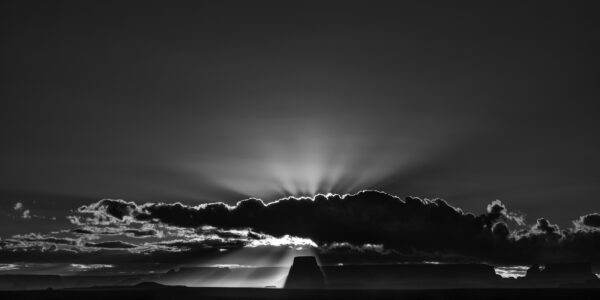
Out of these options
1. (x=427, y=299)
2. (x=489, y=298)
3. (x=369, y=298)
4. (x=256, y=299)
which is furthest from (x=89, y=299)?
(x=489, y=298)

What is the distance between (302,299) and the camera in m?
170

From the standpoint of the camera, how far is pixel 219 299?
171750mm

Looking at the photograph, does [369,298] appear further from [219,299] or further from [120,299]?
[120,299]

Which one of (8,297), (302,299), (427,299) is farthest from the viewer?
(8,297)

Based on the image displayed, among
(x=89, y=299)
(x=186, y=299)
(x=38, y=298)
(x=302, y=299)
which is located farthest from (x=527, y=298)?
(x=38, y=298)

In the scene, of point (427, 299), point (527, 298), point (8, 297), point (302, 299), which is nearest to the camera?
point (427, 299)

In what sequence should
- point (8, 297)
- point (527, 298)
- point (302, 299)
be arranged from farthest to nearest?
point (8, 297)
point (302, 299)
point (527, 298)

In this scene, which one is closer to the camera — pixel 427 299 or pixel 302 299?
pixel 427 299

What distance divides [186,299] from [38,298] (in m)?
42.8

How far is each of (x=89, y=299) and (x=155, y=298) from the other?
19126mm

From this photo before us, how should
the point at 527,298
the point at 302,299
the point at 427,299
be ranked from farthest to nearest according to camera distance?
1. the point at 302,299
2. the point at 527,298
3. the point at 427,299

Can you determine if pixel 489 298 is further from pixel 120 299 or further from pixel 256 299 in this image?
pixel 120 299

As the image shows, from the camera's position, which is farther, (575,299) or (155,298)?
(155,298)

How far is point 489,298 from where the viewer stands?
156 meters
